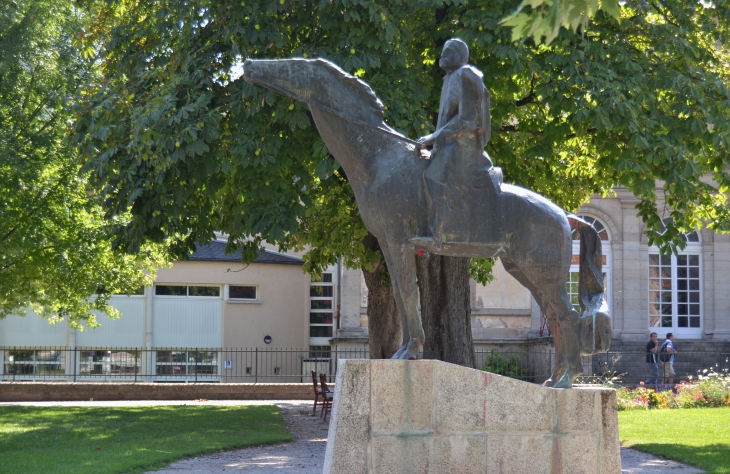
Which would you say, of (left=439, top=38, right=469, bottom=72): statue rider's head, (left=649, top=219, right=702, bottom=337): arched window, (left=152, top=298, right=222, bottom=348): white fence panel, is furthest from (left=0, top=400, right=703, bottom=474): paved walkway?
(left=649, top=219, right=702, bottom=337): arched window

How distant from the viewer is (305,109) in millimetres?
13086

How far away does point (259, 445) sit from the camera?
14.8 meters

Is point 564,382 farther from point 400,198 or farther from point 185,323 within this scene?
point 185,323

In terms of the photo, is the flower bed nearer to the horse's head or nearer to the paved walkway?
the paved walkway

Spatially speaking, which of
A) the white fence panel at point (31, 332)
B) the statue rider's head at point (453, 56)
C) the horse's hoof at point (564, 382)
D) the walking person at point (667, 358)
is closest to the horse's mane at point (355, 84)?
the statue rider's head at point (453, 56)

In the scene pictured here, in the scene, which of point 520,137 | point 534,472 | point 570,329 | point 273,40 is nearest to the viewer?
point 534,472

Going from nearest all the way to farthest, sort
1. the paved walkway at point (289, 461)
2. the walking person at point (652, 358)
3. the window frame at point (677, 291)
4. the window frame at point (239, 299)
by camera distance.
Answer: the paved walkway at point (289, 461)
the walking person at point (652, 358)
the window frame at point (677, 291)
the window frame at point (239, 299)

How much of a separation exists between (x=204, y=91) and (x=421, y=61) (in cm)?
348

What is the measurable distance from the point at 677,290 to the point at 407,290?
25.7 m

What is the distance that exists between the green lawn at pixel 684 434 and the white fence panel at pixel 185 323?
643 inches

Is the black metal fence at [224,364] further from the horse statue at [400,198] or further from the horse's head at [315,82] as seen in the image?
the horse's head at [315,82]

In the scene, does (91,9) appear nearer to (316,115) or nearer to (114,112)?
(114,112)

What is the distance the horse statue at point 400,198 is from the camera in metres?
8.15

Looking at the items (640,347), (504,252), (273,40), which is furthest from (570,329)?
(640,347)
